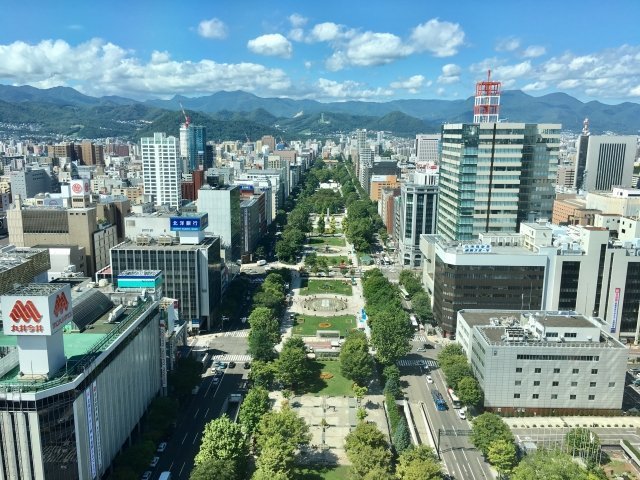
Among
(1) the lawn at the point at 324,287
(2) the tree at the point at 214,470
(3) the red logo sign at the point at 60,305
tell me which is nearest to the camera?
(3) the red logo sign at the point at 60,305

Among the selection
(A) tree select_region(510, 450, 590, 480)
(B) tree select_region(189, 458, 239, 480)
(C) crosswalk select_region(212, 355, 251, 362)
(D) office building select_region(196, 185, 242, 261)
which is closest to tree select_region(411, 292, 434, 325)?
(C) crosswalk select_region(212, 355, 251, 362)

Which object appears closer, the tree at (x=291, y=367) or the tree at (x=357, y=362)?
the tree at (x=291, y=367)

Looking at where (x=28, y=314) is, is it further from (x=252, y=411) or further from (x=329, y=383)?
(x=329, y=383)

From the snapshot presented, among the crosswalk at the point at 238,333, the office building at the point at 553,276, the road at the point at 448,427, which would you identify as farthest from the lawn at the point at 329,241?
the road at the point at 448,427

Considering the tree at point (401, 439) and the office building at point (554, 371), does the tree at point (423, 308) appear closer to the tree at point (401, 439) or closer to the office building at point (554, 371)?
the office building at point (554, 371)

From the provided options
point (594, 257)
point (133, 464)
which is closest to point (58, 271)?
point (133, 464)

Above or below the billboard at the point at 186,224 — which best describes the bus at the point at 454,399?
below
